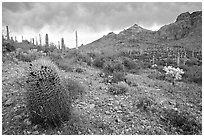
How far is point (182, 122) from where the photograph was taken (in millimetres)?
3906

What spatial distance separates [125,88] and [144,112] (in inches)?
45.6

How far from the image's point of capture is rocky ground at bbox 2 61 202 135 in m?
3.32

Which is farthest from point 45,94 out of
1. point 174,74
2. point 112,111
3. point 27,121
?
point 174,74

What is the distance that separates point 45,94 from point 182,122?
283 cm

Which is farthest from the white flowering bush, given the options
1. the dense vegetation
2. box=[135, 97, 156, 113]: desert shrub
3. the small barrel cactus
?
the small barrel cactus

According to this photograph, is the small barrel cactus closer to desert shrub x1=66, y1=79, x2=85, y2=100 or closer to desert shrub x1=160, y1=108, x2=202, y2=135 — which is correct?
desert shrub x1=66, y1=79, x2=85, y2=100

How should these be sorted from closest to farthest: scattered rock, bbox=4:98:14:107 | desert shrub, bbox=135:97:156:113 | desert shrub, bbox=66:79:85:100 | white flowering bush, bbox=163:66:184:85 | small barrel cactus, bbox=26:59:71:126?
small barrel cactus, bbox=26:59:71:126 < scattered rock, bbox=4:98:14:107 < desert shrub, bbox=135:97:156:113 < desert shrub, bbox=66:79:85:100 < white flowering bush, bbox=163:66:184:85

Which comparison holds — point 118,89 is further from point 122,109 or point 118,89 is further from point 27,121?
point 27,121

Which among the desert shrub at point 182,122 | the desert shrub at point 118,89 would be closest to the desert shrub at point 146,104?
the desert shrub at point 182,122

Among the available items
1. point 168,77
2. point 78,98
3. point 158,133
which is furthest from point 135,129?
point 168,77

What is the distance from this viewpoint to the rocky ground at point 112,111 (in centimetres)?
332

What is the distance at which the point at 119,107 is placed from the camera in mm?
4270

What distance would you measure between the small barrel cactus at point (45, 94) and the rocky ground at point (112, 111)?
22 centimetres

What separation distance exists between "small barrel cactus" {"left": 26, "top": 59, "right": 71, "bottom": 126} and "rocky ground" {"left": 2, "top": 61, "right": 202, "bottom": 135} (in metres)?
0.22
